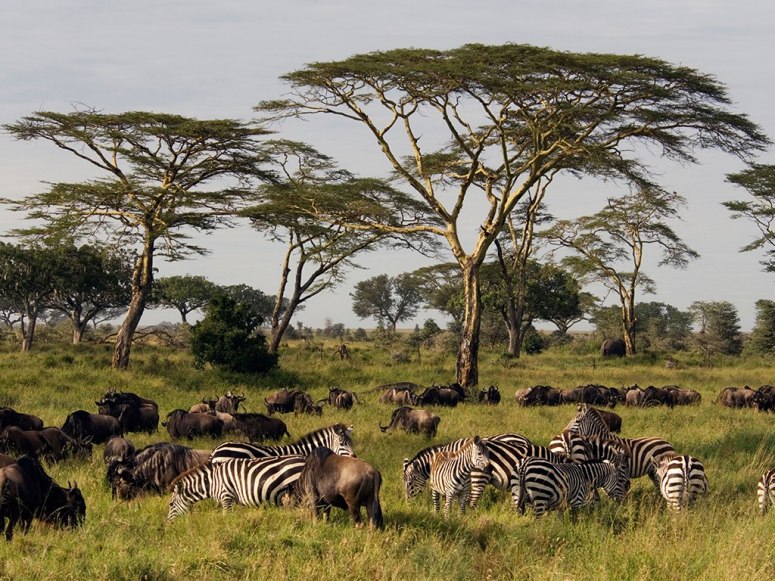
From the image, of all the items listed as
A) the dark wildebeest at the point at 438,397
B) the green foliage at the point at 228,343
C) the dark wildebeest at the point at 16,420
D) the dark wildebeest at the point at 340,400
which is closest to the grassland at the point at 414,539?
the dark wildebeest at the point at 16,420

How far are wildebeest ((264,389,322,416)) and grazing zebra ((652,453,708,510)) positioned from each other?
10.4 metres

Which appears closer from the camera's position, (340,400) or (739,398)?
(340,400)

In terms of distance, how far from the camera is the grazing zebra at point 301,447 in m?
10.6

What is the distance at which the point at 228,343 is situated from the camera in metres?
26.7

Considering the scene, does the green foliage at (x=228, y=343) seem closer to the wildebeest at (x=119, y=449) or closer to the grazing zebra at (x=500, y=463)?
the wildebeest at (x=119, y=449)

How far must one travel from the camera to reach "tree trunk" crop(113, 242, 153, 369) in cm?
2859

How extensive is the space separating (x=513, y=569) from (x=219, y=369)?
775 inches

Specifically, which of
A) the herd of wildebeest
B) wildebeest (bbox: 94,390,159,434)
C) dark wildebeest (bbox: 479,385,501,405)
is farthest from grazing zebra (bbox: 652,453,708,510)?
dark wildebeest (bbox: 479,385,501,405)

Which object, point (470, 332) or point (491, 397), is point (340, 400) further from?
point (470, 332)

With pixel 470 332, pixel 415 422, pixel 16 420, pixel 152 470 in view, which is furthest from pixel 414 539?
pixel 470 332

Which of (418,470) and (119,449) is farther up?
(418,470)

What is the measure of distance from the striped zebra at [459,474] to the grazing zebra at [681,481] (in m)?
2.31

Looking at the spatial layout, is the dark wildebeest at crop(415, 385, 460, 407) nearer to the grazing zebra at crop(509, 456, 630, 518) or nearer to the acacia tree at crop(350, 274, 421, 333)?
the grazing zebra at crop(509, 456, 630, 518)

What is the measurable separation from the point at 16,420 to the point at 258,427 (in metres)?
3.97
